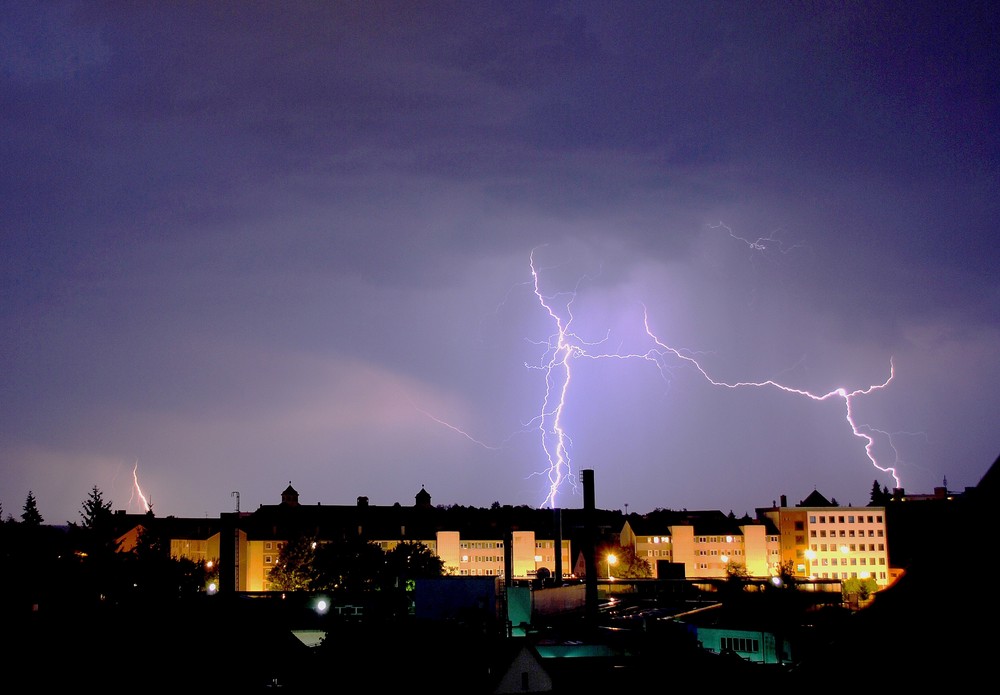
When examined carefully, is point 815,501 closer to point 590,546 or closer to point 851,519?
point 851,519

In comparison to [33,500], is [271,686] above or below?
below

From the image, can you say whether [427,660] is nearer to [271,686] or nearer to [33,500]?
[271,686]

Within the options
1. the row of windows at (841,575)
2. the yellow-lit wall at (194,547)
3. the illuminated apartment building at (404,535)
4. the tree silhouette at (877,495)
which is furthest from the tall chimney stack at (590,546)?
the tree silhouette at (877,495)

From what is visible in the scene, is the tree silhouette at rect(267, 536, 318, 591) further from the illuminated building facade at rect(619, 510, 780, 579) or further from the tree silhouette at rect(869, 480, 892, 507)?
the tree silhouette at rect(869, 480, 892, 507)

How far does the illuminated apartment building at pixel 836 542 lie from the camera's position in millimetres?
99500

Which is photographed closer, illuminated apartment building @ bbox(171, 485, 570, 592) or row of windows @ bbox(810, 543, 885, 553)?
illuminated apartment building @ bbox(171, 485, 570, 592)

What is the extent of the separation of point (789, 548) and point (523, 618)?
64.3 m

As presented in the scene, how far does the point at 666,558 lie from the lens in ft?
335

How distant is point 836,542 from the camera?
10062cm

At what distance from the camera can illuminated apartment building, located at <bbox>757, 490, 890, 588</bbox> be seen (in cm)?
9950

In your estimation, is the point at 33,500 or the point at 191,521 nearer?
the point at 33,500

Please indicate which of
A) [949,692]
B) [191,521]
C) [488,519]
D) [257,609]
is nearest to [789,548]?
[488,519]

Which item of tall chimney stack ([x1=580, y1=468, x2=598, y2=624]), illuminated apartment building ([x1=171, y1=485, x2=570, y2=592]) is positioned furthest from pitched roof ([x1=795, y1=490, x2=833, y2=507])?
tall chimney stack ([x1=580, y1=468, x2=598, y2=624])

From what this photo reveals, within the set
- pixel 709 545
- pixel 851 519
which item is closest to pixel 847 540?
pixel 851 519
